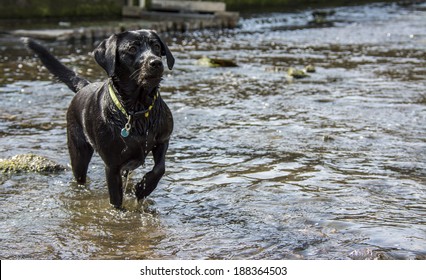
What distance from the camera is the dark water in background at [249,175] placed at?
5.68m

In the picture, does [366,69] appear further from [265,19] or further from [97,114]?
[265,19]

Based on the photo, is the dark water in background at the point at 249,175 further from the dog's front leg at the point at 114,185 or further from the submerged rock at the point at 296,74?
the submerged rock at the point at 296,74

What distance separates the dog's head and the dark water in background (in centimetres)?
128

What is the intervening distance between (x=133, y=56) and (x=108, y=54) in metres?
0.23

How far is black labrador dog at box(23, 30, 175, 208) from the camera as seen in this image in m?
5.83

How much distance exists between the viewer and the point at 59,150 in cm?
884

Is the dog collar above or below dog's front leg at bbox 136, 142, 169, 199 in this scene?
above

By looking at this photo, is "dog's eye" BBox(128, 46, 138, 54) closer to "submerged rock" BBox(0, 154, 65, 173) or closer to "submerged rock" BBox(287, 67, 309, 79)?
"submerged rock" BBox(0, 154, 65, 173)

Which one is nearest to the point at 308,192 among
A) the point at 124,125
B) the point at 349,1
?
the point at 124,125

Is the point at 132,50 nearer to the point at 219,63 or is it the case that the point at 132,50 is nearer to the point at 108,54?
the point at 108,54

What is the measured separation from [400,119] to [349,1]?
98.3 feet

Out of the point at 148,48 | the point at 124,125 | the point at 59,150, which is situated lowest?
the point at 59,150

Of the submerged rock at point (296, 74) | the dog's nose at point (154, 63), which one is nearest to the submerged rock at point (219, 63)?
the submerged rock at point (296, 74)

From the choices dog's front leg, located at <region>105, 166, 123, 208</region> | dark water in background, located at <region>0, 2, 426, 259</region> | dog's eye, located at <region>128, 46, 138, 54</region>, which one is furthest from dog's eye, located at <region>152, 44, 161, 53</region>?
dark water in background, located at <region>0, 2, 426, 259</region>
